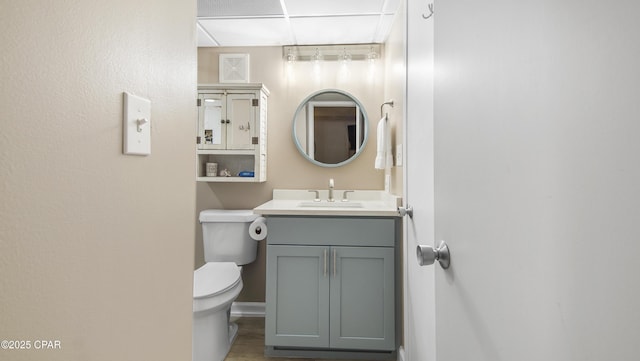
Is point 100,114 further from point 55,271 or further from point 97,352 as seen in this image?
point 97,352

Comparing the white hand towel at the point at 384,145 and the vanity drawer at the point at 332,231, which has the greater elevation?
the white hand towel at the point at 384,145

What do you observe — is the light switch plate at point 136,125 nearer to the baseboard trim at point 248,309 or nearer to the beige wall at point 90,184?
the beige wall at point 90,184

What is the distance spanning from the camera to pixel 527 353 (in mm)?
426

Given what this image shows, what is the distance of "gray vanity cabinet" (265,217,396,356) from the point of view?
186 cm

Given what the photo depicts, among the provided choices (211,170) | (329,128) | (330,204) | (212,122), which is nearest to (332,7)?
(329,128)

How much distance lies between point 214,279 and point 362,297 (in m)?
0.88

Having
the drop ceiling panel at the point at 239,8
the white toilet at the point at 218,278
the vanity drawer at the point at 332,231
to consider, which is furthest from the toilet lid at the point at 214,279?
the drop ceiling panel at the point at 239,8

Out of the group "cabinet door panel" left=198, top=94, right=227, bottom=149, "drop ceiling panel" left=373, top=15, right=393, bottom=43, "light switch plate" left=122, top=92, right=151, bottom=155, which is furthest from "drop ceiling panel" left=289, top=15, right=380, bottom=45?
"light switch plate" left=122, top=92, right=151, bottom=155

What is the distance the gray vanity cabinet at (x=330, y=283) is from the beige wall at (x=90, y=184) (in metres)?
1.12

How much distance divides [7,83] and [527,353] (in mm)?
724

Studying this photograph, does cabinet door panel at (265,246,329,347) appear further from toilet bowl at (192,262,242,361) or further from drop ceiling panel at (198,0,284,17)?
drop ceiling panel at (198,0,284,17)

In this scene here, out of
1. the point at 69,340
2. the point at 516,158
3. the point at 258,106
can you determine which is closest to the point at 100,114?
the point at 69,340

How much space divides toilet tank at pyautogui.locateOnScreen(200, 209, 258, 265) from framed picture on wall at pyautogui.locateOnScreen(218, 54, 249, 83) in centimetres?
109

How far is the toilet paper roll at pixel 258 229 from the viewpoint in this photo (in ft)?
6.70
